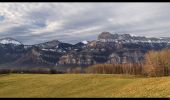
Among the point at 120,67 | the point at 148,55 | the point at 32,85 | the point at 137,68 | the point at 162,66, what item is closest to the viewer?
the point at 32,85

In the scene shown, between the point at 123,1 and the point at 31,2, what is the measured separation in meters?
0.90

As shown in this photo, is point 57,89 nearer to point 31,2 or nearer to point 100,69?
point 31,2

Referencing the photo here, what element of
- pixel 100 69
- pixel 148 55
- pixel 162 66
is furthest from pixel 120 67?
pixel 162 66

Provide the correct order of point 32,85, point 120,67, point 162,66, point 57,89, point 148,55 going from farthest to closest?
point 120,67 → point 148,55 → point 162,66 → point 32,85 → point 57,89

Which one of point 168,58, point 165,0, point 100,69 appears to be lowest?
point 100,69

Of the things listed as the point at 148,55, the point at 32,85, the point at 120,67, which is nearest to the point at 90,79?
the point at 32,85

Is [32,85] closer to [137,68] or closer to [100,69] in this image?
[137,68]

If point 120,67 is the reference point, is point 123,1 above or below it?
above

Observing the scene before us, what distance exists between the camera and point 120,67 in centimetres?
15625

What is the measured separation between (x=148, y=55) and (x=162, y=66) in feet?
42.2

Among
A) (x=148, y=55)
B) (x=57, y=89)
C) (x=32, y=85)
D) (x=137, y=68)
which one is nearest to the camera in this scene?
(x=57, y=89)

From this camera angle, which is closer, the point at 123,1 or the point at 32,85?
the point at 123,1

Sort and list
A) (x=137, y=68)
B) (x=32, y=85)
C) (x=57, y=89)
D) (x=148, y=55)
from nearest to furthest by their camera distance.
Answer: (x=57, y=89), (x=32, y=85), (x=148, y=55), (x=137, y=68)

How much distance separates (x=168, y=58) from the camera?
10862cm
